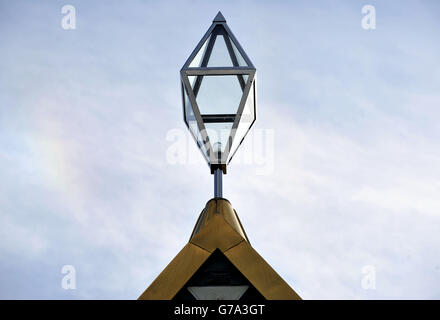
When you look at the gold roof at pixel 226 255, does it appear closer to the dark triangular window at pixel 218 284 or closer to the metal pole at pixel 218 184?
the dark triangular window at pixel 218 284

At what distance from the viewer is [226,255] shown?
5.26 metres

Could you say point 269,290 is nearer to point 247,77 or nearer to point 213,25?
point 247,77

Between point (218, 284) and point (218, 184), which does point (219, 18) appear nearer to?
point (218, 184)

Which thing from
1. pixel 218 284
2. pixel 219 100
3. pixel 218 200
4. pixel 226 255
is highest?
pixel 219 100

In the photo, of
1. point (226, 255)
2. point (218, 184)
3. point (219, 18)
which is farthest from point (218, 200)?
point (219, 18)

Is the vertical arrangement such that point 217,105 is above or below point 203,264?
above

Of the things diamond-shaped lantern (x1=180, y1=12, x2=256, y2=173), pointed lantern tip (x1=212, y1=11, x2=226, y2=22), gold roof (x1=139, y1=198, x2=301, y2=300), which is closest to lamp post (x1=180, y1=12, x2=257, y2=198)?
diamond-shaped lantern (x1=180, y1=12, x2=256, y2=173)

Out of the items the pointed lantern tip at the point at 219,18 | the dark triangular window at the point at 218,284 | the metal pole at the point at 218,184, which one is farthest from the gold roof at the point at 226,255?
the pointed lantern tip at the point at 219,18

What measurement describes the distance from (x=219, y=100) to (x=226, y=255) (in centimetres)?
283
